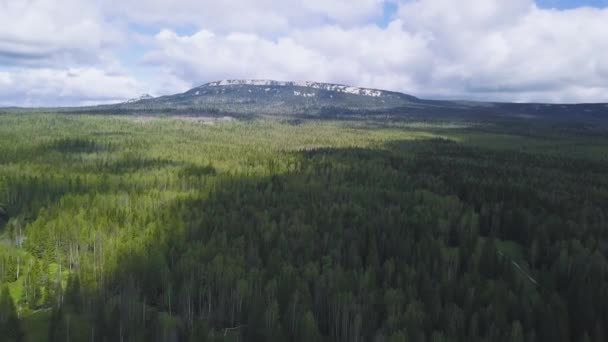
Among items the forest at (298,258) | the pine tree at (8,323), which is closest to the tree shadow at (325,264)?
the forest at (298,258)

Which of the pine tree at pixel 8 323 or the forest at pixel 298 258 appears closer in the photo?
the pine tree at pixel 8 323

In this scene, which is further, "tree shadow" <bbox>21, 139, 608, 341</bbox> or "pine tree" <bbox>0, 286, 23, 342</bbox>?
"tree shadow" <bbox>21, 139, 608, 341</bbox>

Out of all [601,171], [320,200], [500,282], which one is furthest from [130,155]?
[601,171]

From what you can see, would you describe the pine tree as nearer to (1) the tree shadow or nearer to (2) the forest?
(2) the forest

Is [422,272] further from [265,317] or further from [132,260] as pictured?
[132,260]

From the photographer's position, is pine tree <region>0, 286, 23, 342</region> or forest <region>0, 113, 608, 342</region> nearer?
pine tree <region>0, 286, 23, 342</region>

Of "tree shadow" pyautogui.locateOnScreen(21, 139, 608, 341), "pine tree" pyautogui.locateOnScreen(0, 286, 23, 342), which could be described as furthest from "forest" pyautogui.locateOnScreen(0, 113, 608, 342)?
"tree shadow" pyautogui.locateOnScreen(21, 139, 608, 341)

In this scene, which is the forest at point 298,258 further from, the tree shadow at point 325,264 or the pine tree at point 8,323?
the tree shadow at point 325,264

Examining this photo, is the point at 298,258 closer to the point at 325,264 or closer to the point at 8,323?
the point at 325,264
